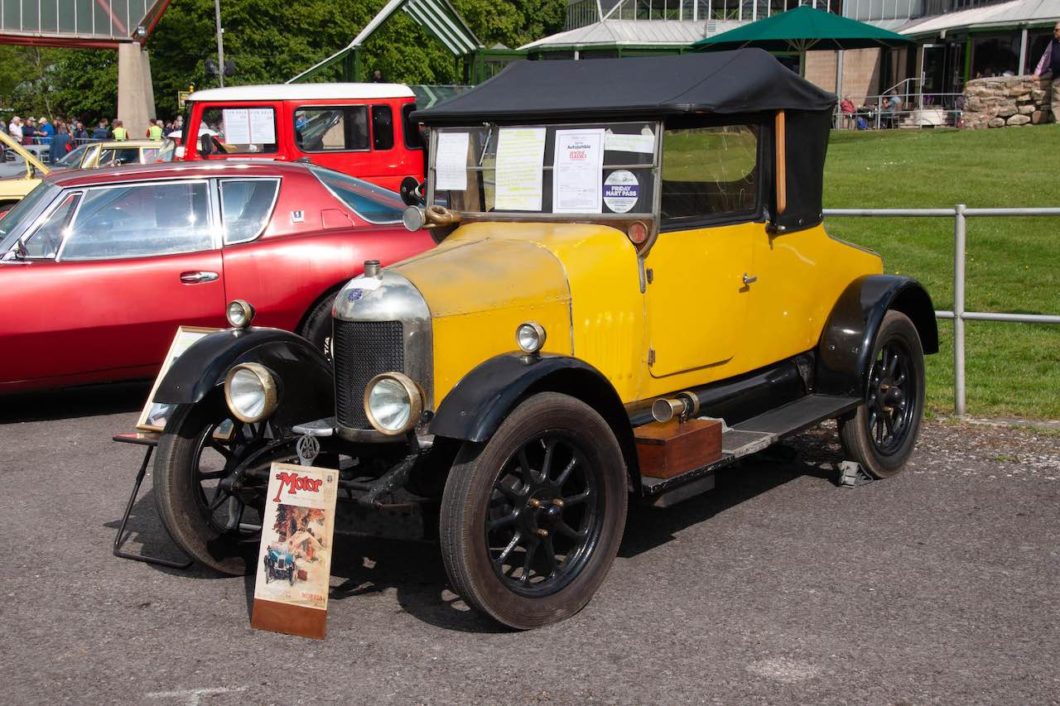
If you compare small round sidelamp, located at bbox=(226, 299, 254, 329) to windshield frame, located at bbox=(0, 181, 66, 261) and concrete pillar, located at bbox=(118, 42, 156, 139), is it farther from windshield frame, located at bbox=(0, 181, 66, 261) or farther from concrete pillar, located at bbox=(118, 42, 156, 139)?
concrete pillar, located at bbox=(118, 42, 156, 139)

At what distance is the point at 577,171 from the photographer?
5332 millimetres

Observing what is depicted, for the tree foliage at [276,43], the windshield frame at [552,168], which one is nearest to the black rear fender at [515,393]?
the windshield frame at [552,168]

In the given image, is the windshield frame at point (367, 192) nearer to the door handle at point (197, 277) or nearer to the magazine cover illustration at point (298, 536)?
the door handle at point (197, 277)

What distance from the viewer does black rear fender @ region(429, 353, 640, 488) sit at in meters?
4.14

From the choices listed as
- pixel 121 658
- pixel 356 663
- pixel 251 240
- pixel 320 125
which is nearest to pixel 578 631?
pixel 356 663

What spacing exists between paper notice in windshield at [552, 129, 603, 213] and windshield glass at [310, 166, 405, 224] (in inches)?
132

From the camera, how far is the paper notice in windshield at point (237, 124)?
15.6 meters

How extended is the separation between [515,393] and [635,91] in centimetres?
179

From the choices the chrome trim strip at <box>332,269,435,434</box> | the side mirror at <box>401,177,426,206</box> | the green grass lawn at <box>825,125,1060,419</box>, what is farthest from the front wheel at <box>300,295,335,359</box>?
the green grass lawn at <box>825,125,1060,419</box>

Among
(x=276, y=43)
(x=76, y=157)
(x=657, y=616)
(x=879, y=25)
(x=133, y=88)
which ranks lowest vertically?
(x=657, y=616)

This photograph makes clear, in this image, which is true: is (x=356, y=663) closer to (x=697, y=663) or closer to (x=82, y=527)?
(x=697, y=663)

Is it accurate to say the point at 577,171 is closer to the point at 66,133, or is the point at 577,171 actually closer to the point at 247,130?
the point at 247,130

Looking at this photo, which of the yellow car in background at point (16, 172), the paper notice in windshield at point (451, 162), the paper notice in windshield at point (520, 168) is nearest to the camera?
the paper notice in windshield at point (520, 168)

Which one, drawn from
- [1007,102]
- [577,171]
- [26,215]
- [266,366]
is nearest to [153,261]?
[26,215]
